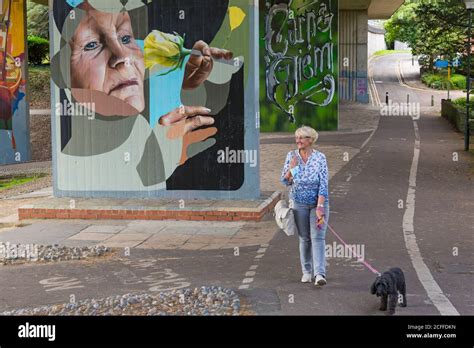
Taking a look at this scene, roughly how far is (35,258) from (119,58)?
213 inches

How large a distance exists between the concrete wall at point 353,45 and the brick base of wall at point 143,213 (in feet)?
115

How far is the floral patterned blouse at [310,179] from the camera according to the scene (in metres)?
9.41

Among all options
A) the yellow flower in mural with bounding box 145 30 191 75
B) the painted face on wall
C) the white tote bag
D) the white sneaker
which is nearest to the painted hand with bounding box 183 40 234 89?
the yellow flower in mural with bounding box 145 30 191 75

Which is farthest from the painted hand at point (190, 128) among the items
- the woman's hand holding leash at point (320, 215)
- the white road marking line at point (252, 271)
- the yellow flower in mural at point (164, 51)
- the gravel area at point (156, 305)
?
the gravel area at point (156, 305)

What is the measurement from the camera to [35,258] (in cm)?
1168

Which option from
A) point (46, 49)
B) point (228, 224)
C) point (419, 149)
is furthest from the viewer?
point (46, 49)

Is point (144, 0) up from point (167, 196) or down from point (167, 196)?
up

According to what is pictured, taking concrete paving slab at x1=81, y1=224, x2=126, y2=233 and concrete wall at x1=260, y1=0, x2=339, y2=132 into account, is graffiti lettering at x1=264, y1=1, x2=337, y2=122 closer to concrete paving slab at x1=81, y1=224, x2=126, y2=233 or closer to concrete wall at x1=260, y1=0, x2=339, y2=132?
concrete wall at x1=260, y1=0, x2=339, y2=132

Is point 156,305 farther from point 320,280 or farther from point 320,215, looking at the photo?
point 320,215

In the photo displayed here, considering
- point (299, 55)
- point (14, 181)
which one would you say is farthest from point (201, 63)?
point (299, 55)

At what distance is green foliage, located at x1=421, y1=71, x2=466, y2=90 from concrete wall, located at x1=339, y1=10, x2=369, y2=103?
13.7 metres

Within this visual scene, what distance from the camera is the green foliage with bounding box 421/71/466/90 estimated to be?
62250mm
